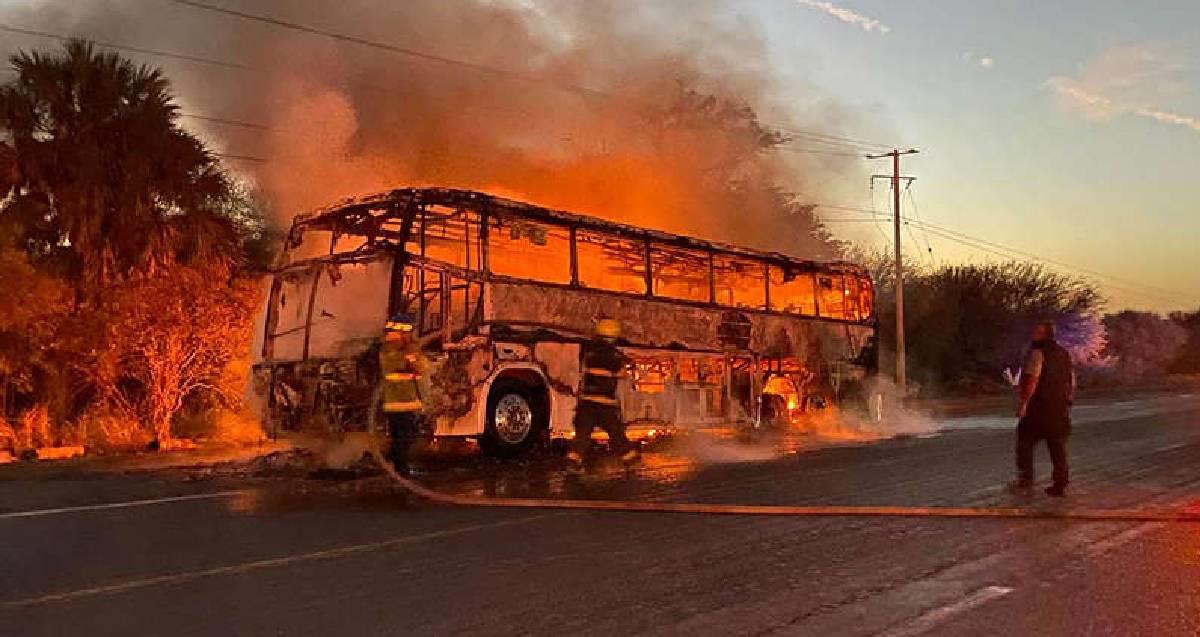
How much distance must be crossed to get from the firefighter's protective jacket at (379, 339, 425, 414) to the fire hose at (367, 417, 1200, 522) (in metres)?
1.66

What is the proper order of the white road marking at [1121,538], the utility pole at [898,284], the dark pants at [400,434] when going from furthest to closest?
the utility pole at [898,284] → the dark pants at [400,434] → the white road marking at [1121,538]

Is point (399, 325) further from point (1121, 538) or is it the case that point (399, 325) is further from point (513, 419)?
point (1121, 538)

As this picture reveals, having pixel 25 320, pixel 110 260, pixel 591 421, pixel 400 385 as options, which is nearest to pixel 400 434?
pixel 400 385

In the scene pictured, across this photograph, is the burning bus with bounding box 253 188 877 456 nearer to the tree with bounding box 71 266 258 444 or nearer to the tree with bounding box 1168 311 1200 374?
the tree with bounding box 71 266 258 444

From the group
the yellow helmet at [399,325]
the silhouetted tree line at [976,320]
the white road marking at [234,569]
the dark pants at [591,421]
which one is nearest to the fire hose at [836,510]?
the white road marking at [234,569]

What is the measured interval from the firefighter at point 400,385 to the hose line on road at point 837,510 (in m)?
1.64

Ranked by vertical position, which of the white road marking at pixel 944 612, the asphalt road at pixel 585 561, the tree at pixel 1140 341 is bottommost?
the white road marking at pixel 944 612

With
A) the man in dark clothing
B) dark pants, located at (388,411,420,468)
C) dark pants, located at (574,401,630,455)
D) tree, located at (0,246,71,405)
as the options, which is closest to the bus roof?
dark pants, located at (388,411,420,468)

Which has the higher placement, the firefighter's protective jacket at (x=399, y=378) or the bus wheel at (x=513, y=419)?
the firefighter's protective jacket at (x=399, y=378)

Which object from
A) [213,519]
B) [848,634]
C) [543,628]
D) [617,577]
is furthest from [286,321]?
[848,634]

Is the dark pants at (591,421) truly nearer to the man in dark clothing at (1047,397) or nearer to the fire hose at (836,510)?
the fire hose at (836,510)

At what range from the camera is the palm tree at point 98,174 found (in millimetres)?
15398

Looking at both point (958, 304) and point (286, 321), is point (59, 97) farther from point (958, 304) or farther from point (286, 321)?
point (958, 304)

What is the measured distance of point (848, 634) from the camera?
4.46 metres
